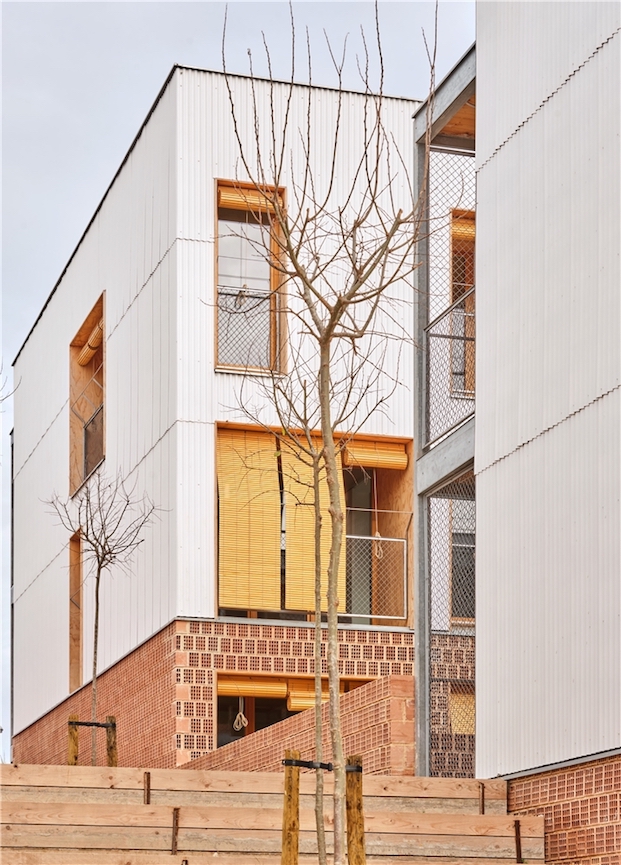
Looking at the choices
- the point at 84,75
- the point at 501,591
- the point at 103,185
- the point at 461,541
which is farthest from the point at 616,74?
the point at 103,185

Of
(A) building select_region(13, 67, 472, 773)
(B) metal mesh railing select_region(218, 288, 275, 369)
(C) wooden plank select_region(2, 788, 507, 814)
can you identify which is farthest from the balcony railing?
(B) metal mesh railing select_region(218, 288, 275, 369)

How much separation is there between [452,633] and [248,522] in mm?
4592

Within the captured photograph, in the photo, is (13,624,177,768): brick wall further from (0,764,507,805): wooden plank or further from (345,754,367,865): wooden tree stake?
(345,754,367,865): wooden tree stake

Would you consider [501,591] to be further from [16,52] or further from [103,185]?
[103,185]

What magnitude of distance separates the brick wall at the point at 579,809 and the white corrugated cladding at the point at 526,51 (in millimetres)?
4912

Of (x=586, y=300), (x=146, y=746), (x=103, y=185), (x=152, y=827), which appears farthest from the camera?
(x=103, y=185)

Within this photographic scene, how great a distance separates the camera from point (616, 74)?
1044 cm

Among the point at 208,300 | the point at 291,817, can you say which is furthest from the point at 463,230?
the point at 291,817

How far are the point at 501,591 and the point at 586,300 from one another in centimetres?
250

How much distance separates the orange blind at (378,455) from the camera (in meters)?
19.8

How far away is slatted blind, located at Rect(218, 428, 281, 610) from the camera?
19.2 metres

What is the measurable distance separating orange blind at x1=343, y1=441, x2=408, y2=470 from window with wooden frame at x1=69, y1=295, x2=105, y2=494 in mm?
6161

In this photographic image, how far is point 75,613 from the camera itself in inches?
972

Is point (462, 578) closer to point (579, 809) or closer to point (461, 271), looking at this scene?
point (461, 271)
